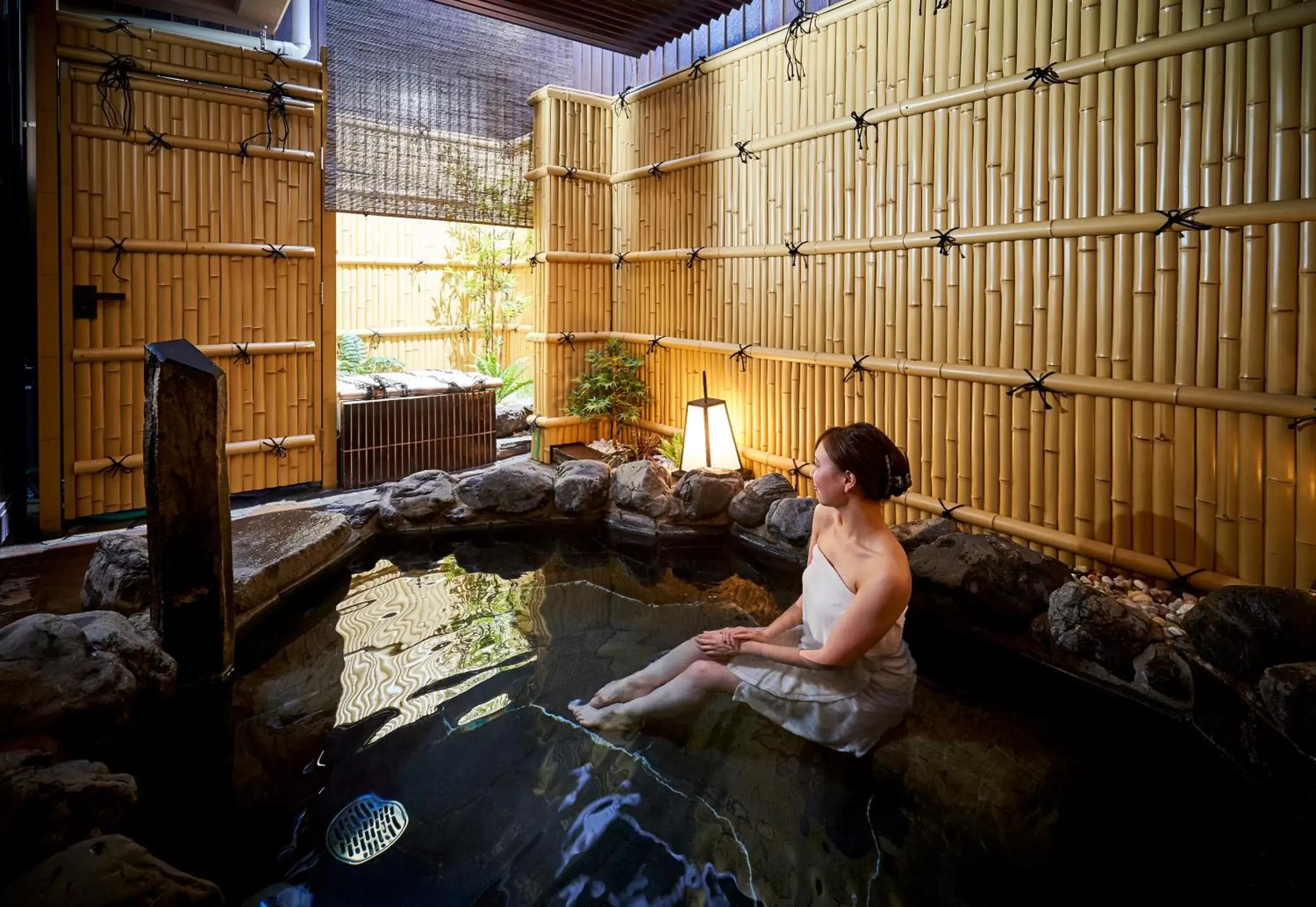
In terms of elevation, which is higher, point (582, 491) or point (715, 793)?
point (582, 491)

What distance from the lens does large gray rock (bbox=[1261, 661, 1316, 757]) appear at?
2186mm

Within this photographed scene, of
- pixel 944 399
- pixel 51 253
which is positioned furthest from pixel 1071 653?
pixel 51 253

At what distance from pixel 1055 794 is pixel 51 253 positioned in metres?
5.64

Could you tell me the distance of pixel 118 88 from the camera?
4598 mm

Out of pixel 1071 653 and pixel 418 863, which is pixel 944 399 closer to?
pixel 1071 653

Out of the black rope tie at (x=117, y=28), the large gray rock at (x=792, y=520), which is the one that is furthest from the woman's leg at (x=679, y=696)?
the black rope tie at (x=117, y=28)

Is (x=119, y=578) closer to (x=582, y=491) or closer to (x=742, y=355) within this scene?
(x=582, y=491)

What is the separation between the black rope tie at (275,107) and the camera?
512 cm

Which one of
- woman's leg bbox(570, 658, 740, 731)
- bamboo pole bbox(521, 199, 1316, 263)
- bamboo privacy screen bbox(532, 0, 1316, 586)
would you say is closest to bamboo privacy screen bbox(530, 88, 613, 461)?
bamboo pole bbox(521, 199, 1316, 263)

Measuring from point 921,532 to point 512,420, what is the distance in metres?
5.04

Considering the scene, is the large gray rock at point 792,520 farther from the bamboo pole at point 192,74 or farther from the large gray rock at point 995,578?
the bamboo pole at point 192,74

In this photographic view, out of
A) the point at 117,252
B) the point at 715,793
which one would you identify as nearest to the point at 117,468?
the point at 117,252

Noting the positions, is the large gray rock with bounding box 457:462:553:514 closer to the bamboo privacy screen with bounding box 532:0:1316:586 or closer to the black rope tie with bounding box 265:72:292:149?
the bamboo privacy screen with bounding box 532:0:1316:586

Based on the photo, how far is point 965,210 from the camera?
4.11m
